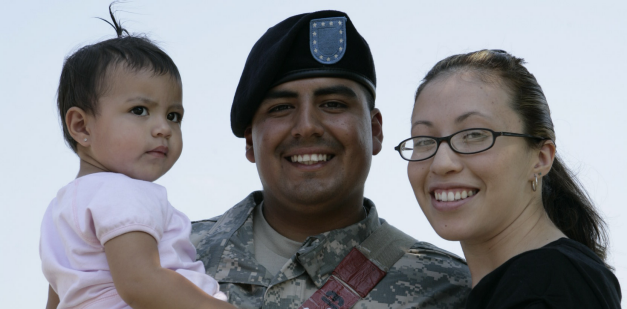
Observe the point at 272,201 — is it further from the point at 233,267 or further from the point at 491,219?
the point at 491,219

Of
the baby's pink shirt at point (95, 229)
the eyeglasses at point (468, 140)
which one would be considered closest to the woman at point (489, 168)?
the eyeglasses at point (468, 140)

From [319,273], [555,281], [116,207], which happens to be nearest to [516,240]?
[555,281]

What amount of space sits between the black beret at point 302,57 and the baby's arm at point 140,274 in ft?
5.20

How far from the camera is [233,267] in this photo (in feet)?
13.1

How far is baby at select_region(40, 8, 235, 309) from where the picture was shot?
2832 millimetres

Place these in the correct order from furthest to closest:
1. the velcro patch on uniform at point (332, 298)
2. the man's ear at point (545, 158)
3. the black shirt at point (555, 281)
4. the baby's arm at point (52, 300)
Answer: the velcro patch on uniform at point (332, 298) → the baby's arm at point (52, 300) → the man's ear at point (545, 158) → the black shirt at point (555, 281)

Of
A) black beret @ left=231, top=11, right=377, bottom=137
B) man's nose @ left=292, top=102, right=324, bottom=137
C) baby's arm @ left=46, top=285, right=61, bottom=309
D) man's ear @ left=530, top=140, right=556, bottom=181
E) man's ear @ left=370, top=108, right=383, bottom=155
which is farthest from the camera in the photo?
man's ear @ left=370, top=108, right=383, bottom=155

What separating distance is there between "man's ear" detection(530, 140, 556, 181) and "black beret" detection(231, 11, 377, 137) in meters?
1.43

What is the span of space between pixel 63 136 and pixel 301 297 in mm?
1478

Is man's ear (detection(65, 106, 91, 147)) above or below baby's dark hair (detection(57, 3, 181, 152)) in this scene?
below

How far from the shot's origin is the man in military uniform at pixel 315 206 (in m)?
3.94

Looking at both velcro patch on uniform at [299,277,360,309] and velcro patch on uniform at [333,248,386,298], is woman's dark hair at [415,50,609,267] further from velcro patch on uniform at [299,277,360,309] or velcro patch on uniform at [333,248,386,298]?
velcro patch on uniform at [299,277,360,309]

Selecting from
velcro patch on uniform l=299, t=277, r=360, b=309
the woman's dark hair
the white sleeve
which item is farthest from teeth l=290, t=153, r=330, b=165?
the white sleeve

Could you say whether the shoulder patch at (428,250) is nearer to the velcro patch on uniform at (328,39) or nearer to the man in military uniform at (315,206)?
the man in military uniform at (315,206)
